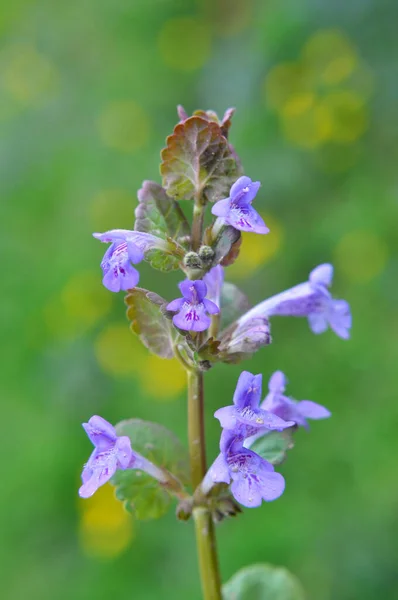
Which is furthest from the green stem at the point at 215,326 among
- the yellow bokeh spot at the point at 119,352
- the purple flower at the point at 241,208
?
the yellow bokeh spot at the point at 119,352

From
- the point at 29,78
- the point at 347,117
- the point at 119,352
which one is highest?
the point at 29,78

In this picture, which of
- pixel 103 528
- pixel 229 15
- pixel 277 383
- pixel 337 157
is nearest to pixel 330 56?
pixel 337 157

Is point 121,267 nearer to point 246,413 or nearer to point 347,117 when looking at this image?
point 246,413

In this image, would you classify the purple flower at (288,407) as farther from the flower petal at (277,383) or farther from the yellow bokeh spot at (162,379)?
the yellow bokeh spot at (162,379)

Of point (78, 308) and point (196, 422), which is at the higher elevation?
point (78, 308)

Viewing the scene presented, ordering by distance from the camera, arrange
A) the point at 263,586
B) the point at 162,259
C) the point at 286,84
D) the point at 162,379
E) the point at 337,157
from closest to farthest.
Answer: the point at 162,259, the point at 263,586, the point at 162,379, the point at 337,157, the point at 286,84

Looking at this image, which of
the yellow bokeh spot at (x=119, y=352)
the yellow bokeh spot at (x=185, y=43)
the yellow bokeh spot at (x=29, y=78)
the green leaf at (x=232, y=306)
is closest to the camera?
the green leaf at (x=232, y=306)

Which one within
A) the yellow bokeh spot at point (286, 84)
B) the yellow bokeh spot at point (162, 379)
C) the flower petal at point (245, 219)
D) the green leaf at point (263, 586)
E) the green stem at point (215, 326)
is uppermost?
the yellow bokeh spot at point (286, 84)

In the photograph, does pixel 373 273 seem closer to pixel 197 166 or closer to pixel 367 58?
pixel 367 58
